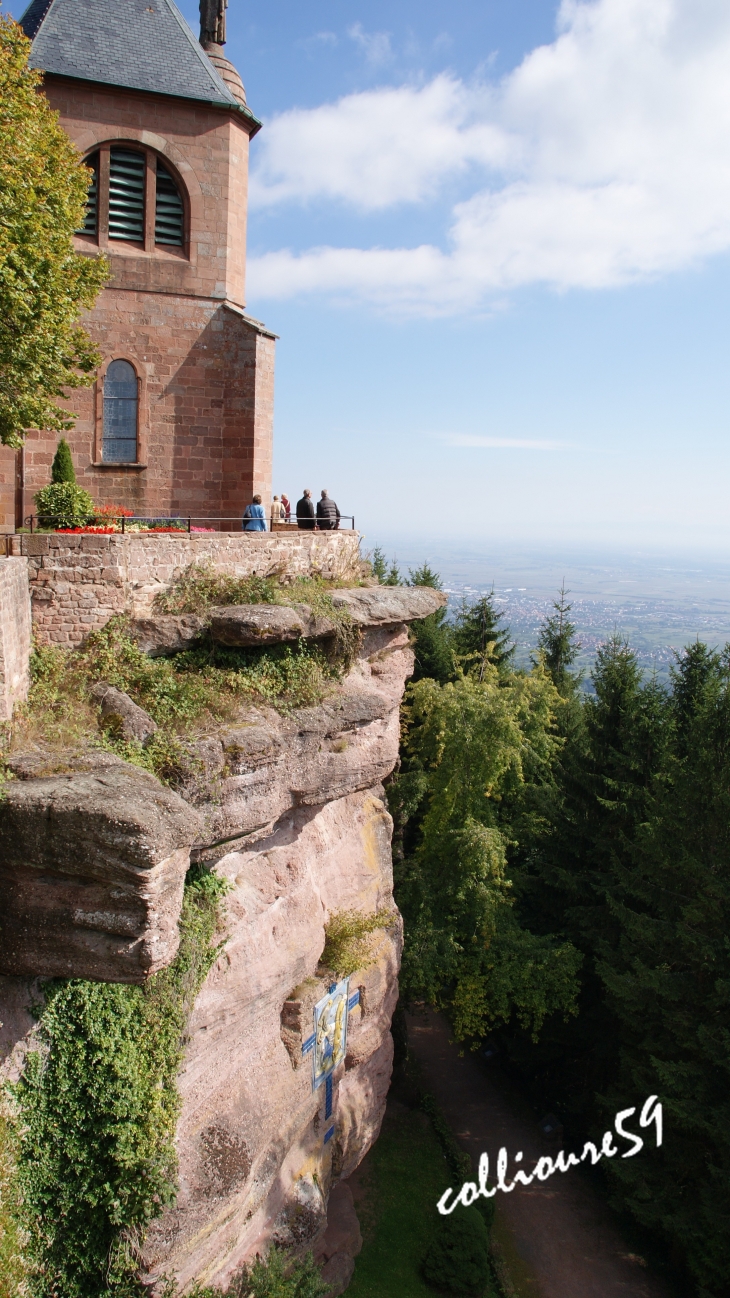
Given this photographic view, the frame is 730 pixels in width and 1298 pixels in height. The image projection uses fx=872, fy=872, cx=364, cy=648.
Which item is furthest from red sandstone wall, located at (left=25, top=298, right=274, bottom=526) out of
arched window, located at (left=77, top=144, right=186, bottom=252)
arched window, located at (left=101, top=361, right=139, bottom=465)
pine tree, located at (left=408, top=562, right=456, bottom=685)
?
pine tree, located at (left=408, top=562, right=456, bottom=685)

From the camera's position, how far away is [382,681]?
19281 millimetres

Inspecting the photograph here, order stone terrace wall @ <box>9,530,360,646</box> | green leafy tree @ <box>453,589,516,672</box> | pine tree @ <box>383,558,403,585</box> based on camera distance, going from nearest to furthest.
Result: stone terrace wall @ <box>9,530,360,646</box>
green leafy tree @ <box>453,589,516,672</box>
pine tree @ <box>383,558,403,585</box>

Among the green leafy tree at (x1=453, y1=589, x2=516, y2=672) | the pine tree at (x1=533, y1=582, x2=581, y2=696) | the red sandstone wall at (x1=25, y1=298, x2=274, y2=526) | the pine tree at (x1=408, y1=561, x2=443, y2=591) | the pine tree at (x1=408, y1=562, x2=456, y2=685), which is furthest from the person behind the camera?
the pine tree at (x1=533, y1=582, x2=581, y2=696)

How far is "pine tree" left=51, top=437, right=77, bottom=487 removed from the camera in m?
16.7

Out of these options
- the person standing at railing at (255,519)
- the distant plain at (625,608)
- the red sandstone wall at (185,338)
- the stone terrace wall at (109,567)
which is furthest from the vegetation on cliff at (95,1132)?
the distant plain at (625,608)

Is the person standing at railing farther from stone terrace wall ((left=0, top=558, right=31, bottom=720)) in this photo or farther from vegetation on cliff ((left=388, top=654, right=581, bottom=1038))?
vegetation on cliff ((left=388, top=654, right=581, bottom=1038))

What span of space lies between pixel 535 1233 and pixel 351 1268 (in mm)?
4550

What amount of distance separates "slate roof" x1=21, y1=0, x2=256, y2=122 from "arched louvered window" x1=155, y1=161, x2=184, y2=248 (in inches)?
62.7

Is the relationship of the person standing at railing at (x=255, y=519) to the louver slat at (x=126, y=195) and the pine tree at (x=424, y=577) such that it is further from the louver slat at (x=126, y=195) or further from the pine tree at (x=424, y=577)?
the pine tree at (x=424, y=577)

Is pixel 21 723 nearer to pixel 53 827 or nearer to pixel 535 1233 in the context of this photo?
pixel 53 827

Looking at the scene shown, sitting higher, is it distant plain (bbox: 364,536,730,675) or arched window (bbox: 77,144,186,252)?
arched window (bbox: 77,144,186,252)

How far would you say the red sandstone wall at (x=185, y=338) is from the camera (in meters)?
17.9

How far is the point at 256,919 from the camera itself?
589 inches

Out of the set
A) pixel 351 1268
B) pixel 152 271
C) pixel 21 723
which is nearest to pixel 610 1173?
pixel 351 1268
